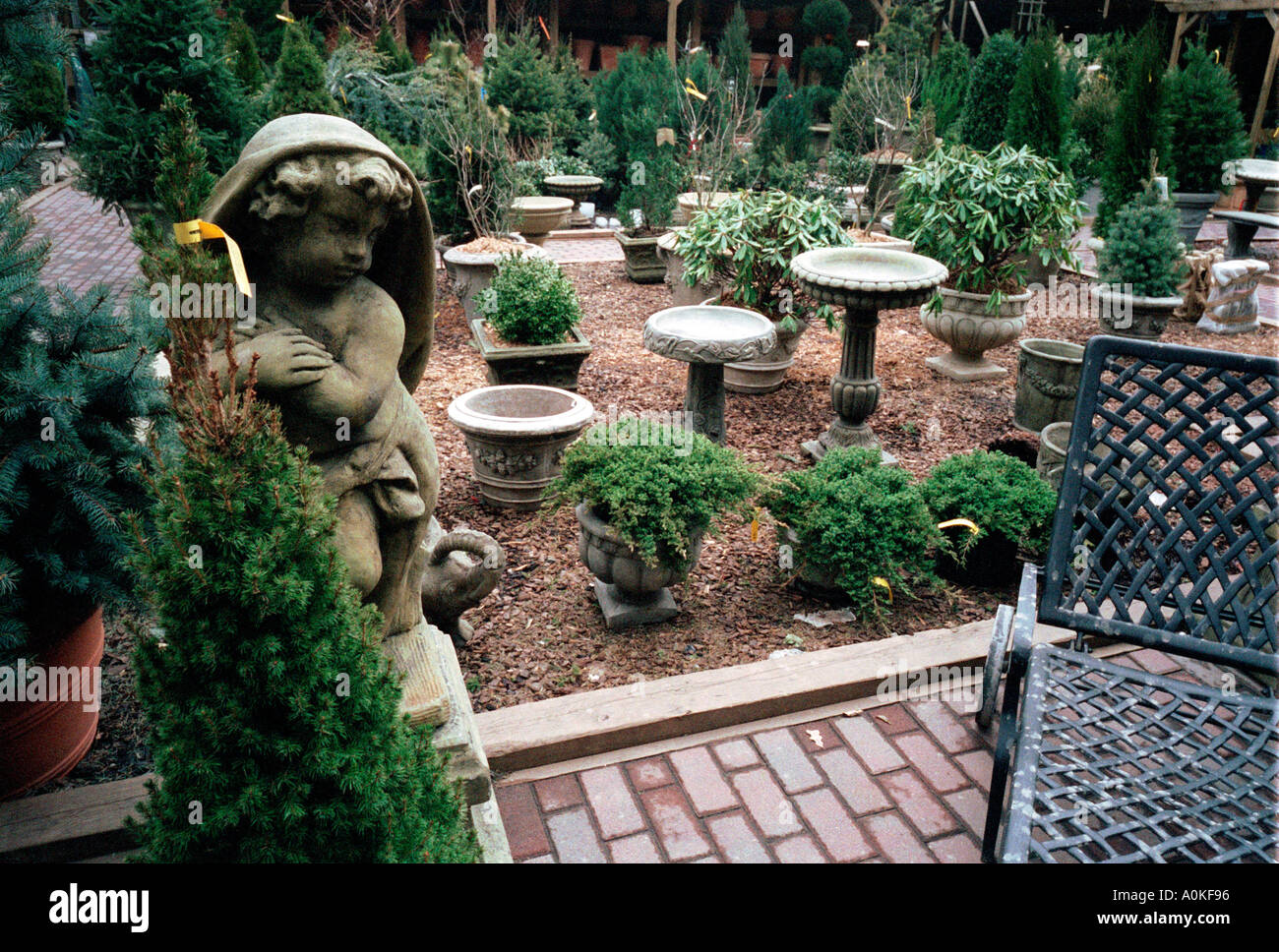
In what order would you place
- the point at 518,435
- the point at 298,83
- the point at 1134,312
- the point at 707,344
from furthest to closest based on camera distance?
the point at 298,83
the point at 1134,312
the point at 707,344
the point at 518,435

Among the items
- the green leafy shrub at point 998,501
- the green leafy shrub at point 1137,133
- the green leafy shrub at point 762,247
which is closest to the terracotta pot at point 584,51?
the green leafy shrub at point 1137,133

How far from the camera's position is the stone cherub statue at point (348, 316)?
7.91 ft

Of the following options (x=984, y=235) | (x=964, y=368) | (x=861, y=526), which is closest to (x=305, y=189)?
(x=861, y=526)

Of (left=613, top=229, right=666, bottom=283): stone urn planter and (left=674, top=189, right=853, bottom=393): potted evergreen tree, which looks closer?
(left=674, top=189, right=853, bottom=393): potted evergreen tree

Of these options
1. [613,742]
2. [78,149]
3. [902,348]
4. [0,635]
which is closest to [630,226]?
[902,348]

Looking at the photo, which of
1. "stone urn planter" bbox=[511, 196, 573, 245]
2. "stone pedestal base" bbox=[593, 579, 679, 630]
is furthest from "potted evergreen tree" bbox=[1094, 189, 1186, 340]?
"stone urn planter" bbox=[511, 196, 573, 245]

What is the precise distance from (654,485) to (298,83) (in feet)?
24.4

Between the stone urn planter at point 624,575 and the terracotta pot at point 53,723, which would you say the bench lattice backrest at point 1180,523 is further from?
the terracotta pot at point 53,723

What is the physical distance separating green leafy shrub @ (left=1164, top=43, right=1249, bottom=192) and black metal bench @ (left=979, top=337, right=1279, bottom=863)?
12.0 metres

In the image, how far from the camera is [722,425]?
639 centimetres

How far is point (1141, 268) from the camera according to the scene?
8.12 metres

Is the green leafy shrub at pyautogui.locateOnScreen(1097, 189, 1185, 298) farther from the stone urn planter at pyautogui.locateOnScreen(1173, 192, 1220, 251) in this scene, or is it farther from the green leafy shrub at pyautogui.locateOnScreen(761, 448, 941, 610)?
the stone urn planter at pyautogui.locateOnScreen(1173, 192, 1220, 251)

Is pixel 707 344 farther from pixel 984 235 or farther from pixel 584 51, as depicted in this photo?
pixel 584 51

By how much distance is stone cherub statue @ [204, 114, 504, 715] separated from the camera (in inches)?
94.9
